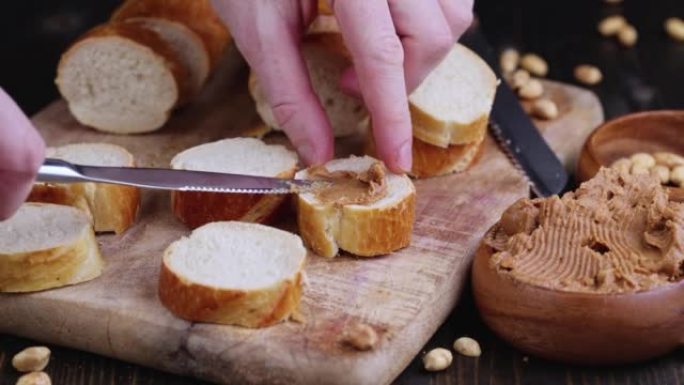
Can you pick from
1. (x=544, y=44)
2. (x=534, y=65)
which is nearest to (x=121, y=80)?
(x=534, y=65)

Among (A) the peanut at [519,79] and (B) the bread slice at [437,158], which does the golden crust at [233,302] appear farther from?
(A) the peanut at [519,79]

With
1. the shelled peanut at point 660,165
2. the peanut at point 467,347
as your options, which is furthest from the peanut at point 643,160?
the peanut at point 467,347

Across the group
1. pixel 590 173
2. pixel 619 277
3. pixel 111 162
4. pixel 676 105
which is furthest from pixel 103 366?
pixel 676 105

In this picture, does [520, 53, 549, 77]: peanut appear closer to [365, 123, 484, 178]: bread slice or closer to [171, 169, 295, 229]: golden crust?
[365, 123, 484, 178]: bread slice

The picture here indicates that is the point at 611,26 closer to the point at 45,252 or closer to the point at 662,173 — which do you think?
the point at 662,173

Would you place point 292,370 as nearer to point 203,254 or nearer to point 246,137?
point 203,254

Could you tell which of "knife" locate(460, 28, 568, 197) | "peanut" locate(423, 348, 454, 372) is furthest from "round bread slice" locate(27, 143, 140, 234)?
"knife" locate(460, 28, 568, 197)

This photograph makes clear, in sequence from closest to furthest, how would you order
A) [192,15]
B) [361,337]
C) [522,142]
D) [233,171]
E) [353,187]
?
[361,337]
[353,187]
[233,171]
[522,142]
[192,15]
